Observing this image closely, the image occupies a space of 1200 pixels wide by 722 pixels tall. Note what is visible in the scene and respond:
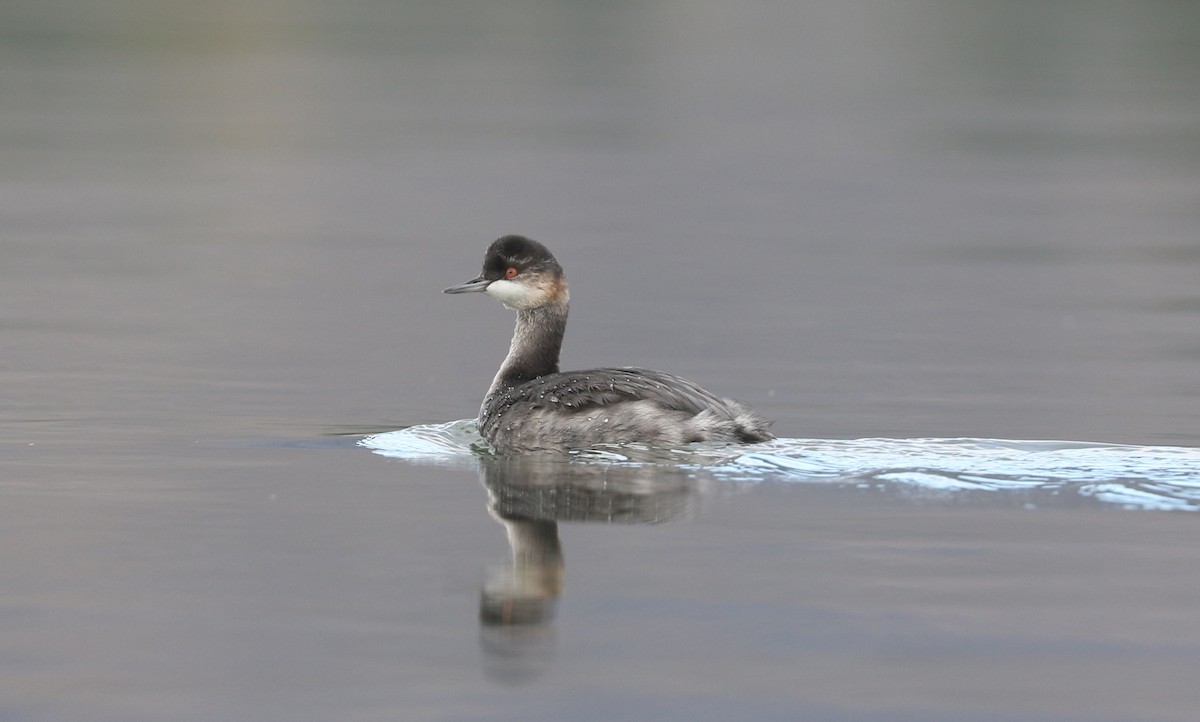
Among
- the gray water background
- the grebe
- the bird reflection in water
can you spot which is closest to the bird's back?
the grebe

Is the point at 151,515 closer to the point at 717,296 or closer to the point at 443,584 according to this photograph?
the point at 443,584

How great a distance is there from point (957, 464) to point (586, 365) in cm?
442

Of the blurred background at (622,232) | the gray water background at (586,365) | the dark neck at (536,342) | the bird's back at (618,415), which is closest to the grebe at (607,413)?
the bird's back at (618,415)

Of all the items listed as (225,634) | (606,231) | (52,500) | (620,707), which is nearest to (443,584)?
(225,634)

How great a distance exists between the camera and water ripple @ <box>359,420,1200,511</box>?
9.13 m

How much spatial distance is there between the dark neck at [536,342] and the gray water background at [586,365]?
2.82ft

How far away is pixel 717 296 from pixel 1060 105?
25.6m

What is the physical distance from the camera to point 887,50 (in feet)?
200

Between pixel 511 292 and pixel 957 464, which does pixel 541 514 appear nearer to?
pixel 957 464

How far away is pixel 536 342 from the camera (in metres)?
11.6

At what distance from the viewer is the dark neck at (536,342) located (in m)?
11.6

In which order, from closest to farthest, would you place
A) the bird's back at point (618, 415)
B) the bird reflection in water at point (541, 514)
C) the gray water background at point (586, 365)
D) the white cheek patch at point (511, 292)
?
the gray water background at point (586, 365) → the bird reflection in water at point (541, 514) → the bird's back at point (618, 415) → the white cheek patch at point (511, 292)

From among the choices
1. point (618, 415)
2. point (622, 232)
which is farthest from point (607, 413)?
point (622, 232)

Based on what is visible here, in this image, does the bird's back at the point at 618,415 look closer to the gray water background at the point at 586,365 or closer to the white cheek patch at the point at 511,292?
the gray water background at the point at 586,365
